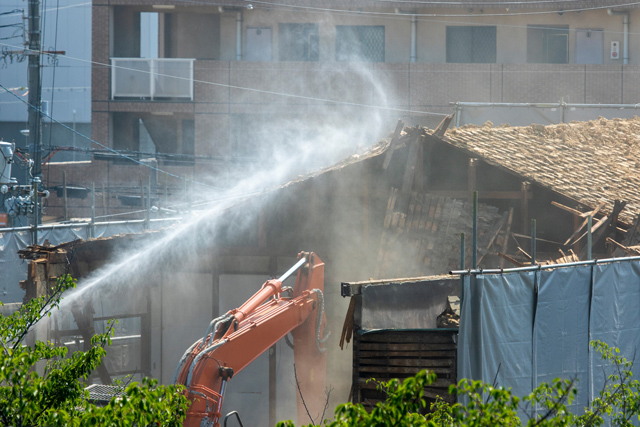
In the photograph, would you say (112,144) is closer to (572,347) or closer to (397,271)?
(397,271)

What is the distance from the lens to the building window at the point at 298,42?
2700 cm

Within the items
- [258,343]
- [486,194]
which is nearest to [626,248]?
[486,194]

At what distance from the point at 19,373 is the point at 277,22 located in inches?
930

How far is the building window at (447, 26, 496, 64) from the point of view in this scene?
27.2 m

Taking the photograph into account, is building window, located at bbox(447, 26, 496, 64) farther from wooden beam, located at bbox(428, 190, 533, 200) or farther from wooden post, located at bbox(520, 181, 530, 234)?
wooden post, located at bbox(520, 181, 530, 234)

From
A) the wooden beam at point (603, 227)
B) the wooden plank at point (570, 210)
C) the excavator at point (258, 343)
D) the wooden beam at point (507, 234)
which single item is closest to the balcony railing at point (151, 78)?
the wooden beam at point (507, 234)

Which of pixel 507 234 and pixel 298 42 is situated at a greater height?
pixel 298 42

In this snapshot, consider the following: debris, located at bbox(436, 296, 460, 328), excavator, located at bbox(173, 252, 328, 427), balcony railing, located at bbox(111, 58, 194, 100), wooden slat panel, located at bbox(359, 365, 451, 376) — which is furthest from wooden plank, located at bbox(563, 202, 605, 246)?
balcony railing, located at bbox(111, 58, 194, 100)

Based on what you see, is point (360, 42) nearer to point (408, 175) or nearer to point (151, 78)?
point (151, 78)

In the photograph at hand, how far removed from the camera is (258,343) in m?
8.45

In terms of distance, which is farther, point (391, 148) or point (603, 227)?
point (391, 148)

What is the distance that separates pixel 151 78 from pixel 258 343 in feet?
65.4

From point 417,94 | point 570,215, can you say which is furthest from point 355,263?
point 417,94

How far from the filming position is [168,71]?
2667 centimetres
